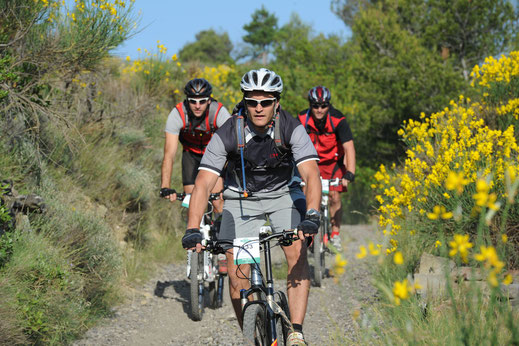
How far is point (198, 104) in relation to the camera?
6648mm

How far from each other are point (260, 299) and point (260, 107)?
1.33 meters

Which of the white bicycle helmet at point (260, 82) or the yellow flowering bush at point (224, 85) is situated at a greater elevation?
A: the yellow flowering bush at point (224, 85)

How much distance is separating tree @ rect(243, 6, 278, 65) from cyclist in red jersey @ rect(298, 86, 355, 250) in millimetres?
51544

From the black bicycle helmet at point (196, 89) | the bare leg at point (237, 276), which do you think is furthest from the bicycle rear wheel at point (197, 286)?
the bare leg at point (237, 276)

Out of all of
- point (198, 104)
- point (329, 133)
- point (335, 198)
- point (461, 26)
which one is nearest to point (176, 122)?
point (198, 104)

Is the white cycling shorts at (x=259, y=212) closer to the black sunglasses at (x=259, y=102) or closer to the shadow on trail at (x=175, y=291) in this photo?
the black sunglasses at (x=259, y=102)

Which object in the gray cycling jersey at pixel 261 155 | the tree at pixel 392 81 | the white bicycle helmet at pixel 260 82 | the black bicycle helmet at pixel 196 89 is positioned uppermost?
the tree at pixel 392 81

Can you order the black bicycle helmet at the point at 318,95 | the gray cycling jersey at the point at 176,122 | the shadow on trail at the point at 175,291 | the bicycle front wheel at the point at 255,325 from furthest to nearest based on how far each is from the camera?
the black bicycle helmet at the point at 318,95 < the shadow on trail at the point at 175,291 < the gray cycling jersey at the point at 176,122 < the bicycle front wheel at the point at 255,325

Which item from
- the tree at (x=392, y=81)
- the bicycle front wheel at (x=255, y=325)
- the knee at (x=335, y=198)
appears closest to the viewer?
the bicycle front wheel at (x=255, y=325)

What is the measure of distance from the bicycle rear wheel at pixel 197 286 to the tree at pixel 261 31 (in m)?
53.6

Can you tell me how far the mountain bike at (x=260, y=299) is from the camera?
3.77 meters

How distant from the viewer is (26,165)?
6562mm

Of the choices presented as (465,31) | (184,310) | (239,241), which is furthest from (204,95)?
(465,31)

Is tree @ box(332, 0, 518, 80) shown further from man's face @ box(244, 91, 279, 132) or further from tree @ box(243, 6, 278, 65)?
tree @ box(243, 6, 278, 65)
